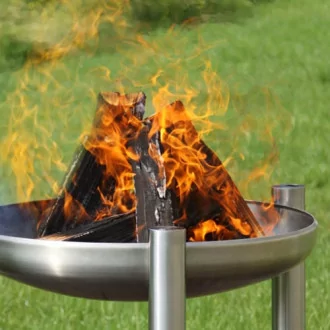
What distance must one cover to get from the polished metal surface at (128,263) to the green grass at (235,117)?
2.64ft

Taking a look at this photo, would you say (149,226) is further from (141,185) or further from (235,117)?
(235,117)

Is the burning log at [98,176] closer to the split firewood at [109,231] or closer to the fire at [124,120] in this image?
the fire at [124,120]

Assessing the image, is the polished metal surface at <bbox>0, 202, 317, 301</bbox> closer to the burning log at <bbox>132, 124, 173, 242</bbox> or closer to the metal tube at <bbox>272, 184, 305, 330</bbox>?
the burning log at <bbox>132, 124, 173, 242</bbox>

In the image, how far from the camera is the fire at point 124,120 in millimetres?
2699

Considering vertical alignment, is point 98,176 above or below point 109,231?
above

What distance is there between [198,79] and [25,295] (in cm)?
389

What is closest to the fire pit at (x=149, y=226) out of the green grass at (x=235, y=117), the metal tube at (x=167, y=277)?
the metal tube at (x=167, y=277)

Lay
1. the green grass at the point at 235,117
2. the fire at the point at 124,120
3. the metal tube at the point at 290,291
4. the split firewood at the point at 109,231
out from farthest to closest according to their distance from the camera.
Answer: the green grass at the point at 235,117
the metal tube at the point at 290,291
the fire at the point at 124,120
the split firewood at the point at 109,231

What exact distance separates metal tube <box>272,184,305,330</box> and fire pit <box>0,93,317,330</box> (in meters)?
0.03

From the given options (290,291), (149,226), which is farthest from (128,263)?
(290,291)

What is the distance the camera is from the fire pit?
7.23 feet

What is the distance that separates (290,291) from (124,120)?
2.40 ft

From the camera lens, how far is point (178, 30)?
9.83 m

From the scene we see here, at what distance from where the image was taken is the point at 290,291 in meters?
2.89
